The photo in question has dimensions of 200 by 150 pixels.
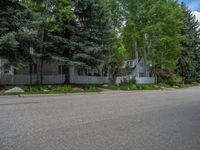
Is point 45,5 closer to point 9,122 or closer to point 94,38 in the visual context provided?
point 94,38

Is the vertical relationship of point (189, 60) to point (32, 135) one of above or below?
above

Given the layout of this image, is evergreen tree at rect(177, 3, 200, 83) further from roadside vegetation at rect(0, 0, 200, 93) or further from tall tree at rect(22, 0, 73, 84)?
tall tree at rect(22, 0, 73, 84)

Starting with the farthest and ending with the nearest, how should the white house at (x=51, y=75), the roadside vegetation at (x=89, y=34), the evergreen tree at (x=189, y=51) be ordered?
the evergreen tree at (x=189, y=51)
the white house at (x=51, y=75)
the roadside vegetation at (x=89, y=34)

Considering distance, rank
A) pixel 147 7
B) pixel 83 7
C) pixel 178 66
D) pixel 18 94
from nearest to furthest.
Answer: pixel 18 94
pixel 83 7
pixel 147 7
pixel 178 66

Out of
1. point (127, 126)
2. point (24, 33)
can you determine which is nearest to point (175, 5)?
point (24, 33)

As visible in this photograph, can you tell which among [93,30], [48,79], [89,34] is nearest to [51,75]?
[48,79]

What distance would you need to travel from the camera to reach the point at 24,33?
21.9m

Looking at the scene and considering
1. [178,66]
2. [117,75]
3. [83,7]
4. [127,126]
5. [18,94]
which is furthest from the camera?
[178,66]

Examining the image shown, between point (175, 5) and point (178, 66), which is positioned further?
point (178, 66)

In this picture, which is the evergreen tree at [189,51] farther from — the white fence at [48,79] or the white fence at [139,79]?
the white fence at [48,79]

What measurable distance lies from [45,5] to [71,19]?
2563 mm

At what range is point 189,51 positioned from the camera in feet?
190

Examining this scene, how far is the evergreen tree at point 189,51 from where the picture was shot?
56344 mm

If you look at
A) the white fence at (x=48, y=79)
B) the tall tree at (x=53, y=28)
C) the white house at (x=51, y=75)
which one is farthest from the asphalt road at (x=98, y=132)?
the white fence at (x=48, y=79)
